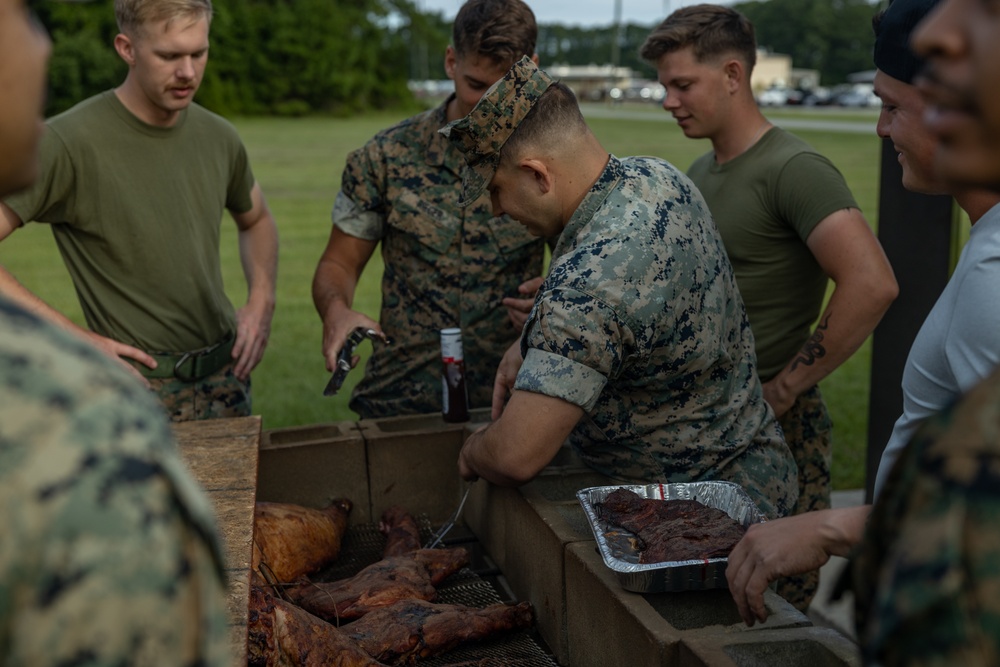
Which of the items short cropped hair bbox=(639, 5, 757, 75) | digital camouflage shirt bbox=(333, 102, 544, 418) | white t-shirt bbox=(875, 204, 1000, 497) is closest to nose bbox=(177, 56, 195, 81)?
digital camouflage shirt bbox=(333, 102, 544, 418)

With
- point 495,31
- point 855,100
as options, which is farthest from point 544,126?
point 855,100

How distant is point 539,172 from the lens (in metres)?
3.06

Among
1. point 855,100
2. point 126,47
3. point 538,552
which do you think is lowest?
point 855,100

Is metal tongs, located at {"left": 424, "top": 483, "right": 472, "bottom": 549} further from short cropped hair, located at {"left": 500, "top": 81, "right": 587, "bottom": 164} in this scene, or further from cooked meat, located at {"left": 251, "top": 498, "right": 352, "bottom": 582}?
short cropped hair, located at {"left": 500, "top": 81, "right": 587, "bottom": 164}

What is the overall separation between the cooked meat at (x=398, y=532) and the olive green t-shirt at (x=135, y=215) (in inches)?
46.6

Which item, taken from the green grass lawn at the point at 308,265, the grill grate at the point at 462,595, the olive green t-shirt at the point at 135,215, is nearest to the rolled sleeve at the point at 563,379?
the grill grate at the point at 462,595

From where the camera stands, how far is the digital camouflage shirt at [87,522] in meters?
0.95

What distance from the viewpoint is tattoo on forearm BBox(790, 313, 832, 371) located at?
3932mm

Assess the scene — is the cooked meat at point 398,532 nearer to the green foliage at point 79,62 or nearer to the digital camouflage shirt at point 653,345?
the digital camouflage shirt at point 653,345

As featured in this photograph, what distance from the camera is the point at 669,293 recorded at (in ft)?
9.52

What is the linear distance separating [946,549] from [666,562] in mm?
1569

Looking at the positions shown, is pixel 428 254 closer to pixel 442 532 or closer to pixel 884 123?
pixel 442 532

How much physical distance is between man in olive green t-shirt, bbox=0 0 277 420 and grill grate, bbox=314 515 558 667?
3.33 feet

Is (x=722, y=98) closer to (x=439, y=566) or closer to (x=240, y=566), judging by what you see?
(x=439, y=566)
